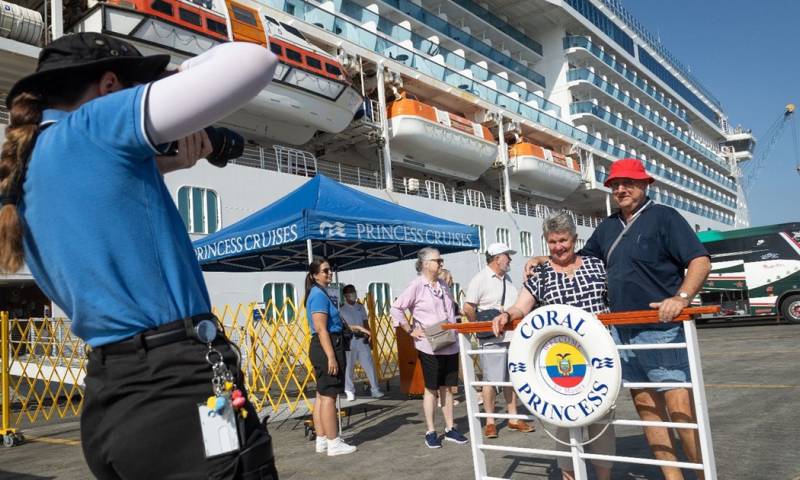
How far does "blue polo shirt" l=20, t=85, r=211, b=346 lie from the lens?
4.24 feet

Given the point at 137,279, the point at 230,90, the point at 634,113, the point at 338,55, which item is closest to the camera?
the point at 230,90

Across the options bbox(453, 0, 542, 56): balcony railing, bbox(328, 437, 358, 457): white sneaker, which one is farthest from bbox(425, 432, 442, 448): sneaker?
bbox(453, 0, 542, 56): balcony railing

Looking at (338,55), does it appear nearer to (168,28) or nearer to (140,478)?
(168,28)

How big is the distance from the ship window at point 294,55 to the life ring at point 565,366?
578 inches

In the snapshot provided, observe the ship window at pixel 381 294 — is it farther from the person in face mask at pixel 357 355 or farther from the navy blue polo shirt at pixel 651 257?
the navy blue polo shirt at pixel 651 257

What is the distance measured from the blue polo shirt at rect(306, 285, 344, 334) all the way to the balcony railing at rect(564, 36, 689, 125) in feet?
106

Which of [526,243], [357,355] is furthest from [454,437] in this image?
[526,243]

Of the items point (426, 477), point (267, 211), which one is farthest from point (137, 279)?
point (267, 211)

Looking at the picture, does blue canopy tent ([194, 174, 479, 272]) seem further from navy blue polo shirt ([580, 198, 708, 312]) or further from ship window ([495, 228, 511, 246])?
ship window ([495, 228, 511, 246])

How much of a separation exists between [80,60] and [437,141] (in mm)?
21071

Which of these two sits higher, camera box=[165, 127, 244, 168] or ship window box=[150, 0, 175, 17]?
ship window box=[150, 0, 175, 17]

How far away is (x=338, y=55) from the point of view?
64.0ft

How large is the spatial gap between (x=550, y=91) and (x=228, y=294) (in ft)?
84.6

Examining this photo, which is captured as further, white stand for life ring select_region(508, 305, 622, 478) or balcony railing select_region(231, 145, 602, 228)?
balcony railing select_region(231, 145, 602, 228)
